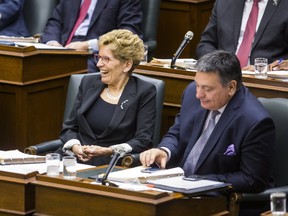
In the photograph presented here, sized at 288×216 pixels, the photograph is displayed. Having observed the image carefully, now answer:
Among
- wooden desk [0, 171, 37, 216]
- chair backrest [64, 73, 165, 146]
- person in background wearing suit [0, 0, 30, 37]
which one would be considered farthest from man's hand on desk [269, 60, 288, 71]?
person in background wearing suit [0, 0, 30, 37]

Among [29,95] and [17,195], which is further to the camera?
[29,95]

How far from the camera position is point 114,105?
5.46 metres

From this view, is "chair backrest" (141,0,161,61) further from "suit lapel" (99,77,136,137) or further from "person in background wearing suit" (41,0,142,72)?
"suit lapel" (99,77,136,137)

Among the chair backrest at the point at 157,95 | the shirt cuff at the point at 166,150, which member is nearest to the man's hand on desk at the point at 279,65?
the chair backrest at the point at 157,95

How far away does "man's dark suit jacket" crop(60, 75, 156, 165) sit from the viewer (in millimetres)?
5387

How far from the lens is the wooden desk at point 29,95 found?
619 cm

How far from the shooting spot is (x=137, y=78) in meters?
5.53

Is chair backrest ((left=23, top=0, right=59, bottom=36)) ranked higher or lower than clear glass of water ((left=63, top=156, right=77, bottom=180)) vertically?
higher

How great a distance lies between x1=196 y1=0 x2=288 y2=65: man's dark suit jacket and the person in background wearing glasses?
986 millimetres

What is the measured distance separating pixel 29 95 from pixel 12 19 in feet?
5.08

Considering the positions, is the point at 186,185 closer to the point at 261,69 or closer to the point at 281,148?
the point at 281,148

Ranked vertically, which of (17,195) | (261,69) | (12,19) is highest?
(12,19)

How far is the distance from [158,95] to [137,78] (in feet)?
0.51

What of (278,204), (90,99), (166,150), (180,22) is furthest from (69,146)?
(180,22)
